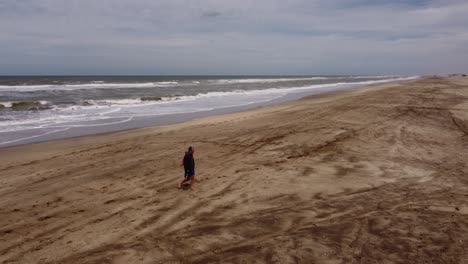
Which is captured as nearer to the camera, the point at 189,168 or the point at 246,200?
the point at 246,200

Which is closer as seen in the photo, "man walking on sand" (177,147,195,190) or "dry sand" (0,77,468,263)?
"dry sand" (0,77,468,263)

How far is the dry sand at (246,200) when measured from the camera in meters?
5.66

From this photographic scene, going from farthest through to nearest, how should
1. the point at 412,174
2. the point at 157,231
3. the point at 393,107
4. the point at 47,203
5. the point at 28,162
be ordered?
the point at 393,107
the point at 28,162
the point at 412,174
the point at 47,203
the point at 157,231

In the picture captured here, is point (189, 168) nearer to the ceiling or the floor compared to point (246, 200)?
nearer to the ceiling

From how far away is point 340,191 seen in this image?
7.90 metres

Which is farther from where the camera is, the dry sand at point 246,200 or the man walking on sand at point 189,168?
the man walking on sand at point 189,168

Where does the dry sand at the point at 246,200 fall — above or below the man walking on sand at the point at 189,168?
below

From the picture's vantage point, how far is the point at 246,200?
7535 mm

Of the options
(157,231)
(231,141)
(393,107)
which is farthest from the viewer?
(393,107)

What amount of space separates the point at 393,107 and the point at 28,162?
16.0 metres

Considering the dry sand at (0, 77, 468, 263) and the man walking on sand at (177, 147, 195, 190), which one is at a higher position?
the man walking on sand at (177, 147, 195, 190)

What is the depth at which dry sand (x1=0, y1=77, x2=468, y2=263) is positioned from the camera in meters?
5.66

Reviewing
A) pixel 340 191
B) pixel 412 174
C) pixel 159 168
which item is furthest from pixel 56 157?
pixel 412 174

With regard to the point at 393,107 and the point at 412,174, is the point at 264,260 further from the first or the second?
the point at 393,107
